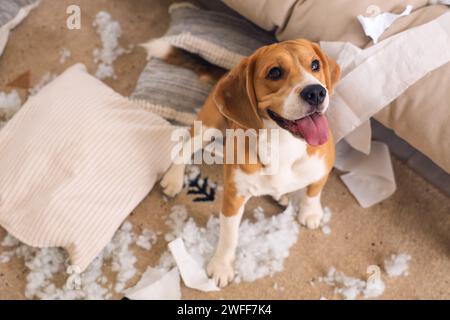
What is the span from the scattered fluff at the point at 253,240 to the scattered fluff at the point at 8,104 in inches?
29.7

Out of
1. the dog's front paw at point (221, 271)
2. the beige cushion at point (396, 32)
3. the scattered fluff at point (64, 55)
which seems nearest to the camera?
the beige cushion at point (396, 32)

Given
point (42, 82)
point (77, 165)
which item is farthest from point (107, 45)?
point (77, 165)

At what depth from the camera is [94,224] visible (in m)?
1.41

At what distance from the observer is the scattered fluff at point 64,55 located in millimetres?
1858

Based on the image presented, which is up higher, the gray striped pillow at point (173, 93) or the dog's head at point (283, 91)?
the dog's head at point (283, 91)

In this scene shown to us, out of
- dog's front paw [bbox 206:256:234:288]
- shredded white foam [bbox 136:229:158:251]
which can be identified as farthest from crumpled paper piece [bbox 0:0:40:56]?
dog's front paw [bbox 206:256:234:288]

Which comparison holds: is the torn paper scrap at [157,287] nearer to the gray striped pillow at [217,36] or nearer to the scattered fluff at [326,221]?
the scattered fluff at [326,221]

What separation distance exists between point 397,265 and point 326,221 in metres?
0.25

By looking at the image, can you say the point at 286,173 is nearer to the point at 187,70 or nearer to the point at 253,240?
the point at 253,240

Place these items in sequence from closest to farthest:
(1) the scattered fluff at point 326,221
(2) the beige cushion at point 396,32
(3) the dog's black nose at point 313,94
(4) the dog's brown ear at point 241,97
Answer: (3) the dog's black nose at point 313,94 → (4) the dog's brown ear at point 241,97 → (2) the beige cushion at point 396,32 → (1) the scattered fluff at point 326,221

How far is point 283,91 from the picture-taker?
969 millimetres

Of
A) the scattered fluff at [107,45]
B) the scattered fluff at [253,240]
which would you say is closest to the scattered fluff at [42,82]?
the scattered fluff at [107,45]

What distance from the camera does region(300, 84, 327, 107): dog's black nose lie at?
92 centimetres

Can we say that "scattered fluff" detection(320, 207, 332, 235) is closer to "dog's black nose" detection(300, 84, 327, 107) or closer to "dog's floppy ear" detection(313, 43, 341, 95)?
"dog's floppy ear" detection(313, 43, 341, 95)
